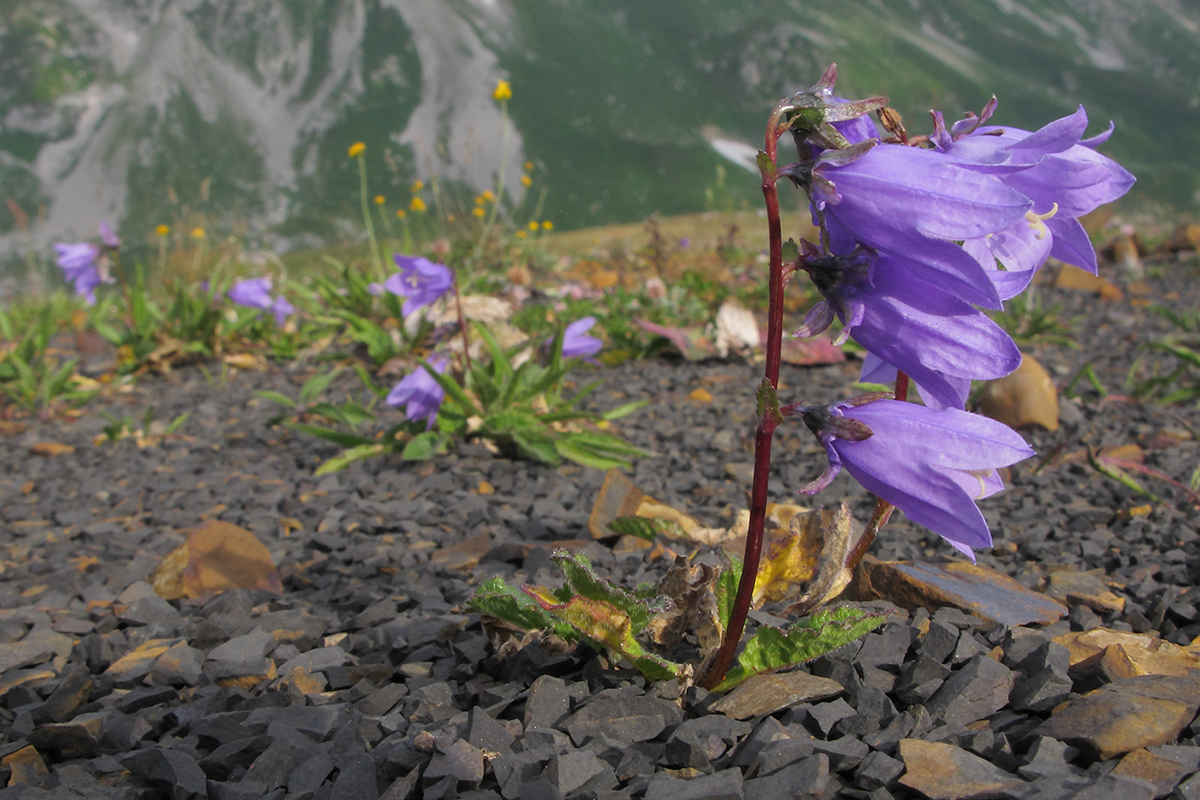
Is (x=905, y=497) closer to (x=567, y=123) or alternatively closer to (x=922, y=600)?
(x=922, y=600)

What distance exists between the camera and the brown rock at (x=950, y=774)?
103cm

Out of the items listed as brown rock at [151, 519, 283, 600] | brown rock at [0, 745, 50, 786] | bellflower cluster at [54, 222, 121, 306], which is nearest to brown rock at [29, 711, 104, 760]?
brown rock at [0, 745, 50, 786]

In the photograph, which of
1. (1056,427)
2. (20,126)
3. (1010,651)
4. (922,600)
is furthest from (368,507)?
(20,126)

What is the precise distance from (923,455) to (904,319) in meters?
0.18

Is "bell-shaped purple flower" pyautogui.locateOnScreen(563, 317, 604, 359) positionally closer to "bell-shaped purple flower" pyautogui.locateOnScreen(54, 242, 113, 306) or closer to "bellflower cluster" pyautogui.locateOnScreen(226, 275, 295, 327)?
"bellflower cluster" pyautogui.locateOnScreen(226, 275, 295, 327)

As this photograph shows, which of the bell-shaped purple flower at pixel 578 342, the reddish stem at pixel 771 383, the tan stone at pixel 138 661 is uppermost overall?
the reddish stem at pixel 771 383

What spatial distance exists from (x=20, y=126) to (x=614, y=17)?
142 m

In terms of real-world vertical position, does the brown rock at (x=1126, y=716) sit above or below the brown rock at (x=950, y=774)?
above

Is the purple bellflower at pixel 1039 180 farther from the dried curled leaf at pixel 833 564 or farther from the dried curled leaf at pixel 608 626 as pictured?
the dried curled leaf at pixel 608 626

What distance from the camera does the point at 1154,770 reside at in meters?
1.04

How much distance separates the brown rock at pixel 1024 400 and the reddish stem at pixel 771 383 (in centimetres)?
263

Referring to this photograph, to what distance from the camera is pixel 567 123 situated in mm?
188375

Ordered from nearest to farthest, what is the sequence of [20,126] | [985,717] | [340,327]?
[985,717]
[340,327]
[20,126]

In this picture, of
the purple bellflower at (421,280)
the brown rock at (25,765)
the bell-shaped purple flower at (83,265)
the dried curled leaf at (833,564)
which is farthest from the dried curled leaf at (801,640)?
the bell-shaped purple flower at (83,265)
